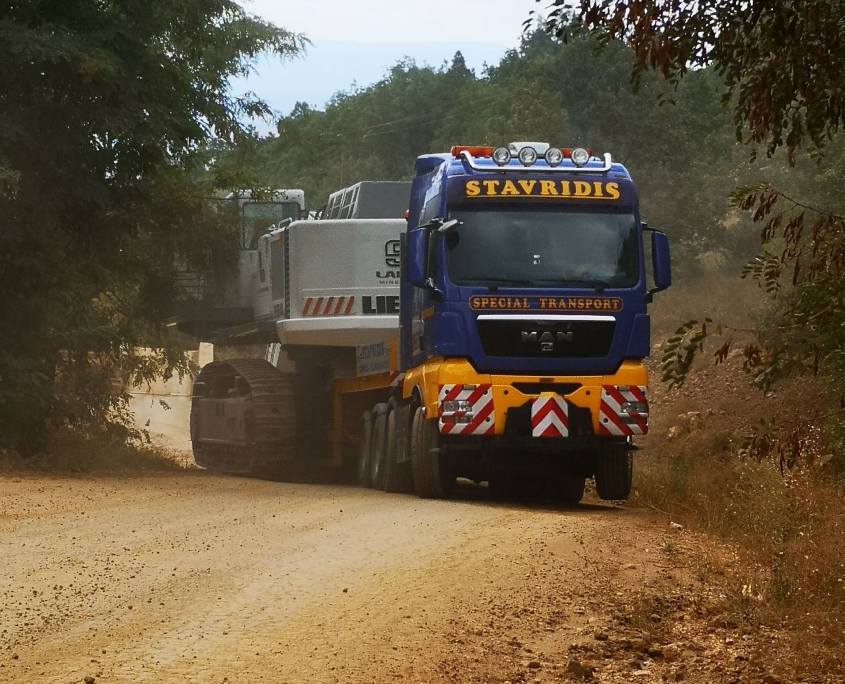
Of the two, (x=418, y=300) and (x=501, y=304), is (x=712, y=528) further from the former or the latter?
(x=418, y=300)

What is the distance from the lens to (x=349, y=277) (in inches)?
756

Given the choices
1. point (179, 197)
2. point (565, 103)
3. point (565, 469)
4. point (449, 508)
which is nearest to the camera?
point (449, 508)

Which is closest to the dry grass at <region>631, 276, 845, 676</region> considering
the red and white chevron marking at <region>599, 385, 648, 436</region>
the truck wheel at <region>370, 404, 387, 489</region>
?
the red and white chevron marking at <region>599, 385, 648, 436</region>

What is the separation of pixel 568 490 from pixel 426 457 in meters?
2.28

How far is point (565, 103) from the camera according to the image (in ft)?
155

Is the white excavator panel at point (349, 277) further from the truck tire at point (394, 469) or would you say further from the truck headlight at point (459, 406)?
the truck headlight at point (459, 406)

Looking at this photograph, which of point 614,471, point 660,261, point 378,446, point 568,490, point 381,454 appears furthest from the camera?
point 378,446

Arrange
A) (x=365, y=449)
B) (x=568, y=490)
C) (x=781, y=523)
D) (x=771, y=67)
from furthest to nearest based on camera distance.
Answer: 1. (x=365, y=449)
2. (x=568, y=490)
3. (x=781, y=523)
4. (x=771, y=67)

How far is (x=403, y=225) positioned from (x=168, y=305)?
705cm

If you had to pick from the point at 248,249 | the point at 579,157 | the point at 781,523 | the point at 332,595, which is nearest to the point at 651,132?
the point at 248,249

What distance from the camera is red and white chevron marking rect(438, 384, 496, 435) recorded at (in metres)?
14.3

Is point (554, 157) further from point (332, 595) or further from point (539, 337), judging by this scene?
point (332, 595)

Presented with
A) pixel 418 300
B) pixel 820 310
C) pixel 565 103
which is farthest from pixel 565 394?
pixel 565 103

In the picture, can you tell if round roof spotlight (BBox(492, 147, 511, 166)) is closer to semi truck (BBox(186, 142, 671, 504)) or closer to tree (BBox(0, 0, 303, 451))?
semi truck (BBox(186, 142, 671, 504))
